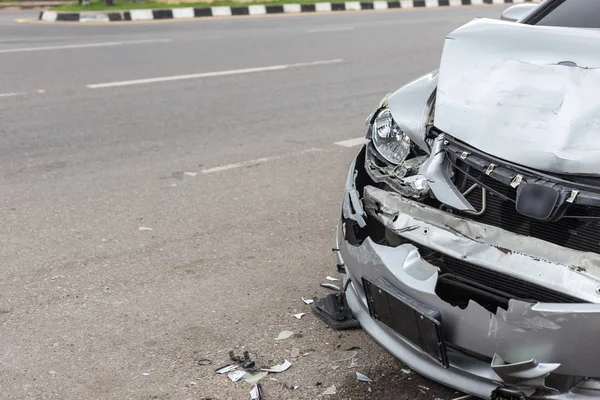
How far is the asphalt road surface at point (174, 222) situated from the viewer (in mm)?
3227

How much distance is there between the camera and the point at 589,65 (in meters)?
2.89

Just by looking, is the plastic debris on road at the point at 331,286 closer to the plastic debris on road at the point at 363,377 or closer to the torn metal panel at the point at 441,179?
the plastic debris on road at the point at 363,377

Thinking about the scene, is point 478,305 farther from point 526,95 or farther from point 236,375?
point 236,375

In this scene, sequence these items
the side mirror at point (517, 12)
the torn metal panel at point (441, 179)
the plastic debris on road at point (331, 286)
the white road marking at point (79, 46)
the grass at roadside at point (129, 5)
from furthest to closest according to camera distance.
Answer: the grass at roadside at point (129, 5), the white road marking at point (79, 46), the side mirror at point (517, 12), the plastic debris on road at point (331, 286), the torn metal panel at point (441, 179)

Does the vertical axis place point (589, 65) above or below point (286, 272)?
above

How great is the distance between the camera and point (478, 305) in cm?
255

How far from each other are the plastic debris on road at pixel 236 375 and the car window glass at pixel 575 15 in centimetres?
216

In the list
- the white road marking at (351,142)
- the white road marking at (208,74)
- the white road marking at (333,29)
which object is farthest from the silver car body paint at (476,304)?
the white road marking at (333,29)

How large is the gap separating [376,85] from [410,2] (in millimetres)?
14390

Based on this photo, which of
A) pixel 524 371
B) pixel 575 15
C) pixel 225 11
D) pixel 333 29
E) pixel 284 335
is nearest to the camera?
pixel 524 371

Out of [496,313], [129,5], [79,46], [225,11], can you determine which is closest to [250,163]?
[496,313]

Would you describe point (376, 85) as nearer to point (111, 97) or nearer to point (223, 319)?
point (111, 97)

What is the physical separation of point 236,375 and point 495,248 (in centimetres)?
114

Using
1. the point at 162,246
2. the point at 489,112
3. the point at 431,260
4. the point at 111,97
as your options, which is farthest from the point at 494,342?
the point at 111,97
